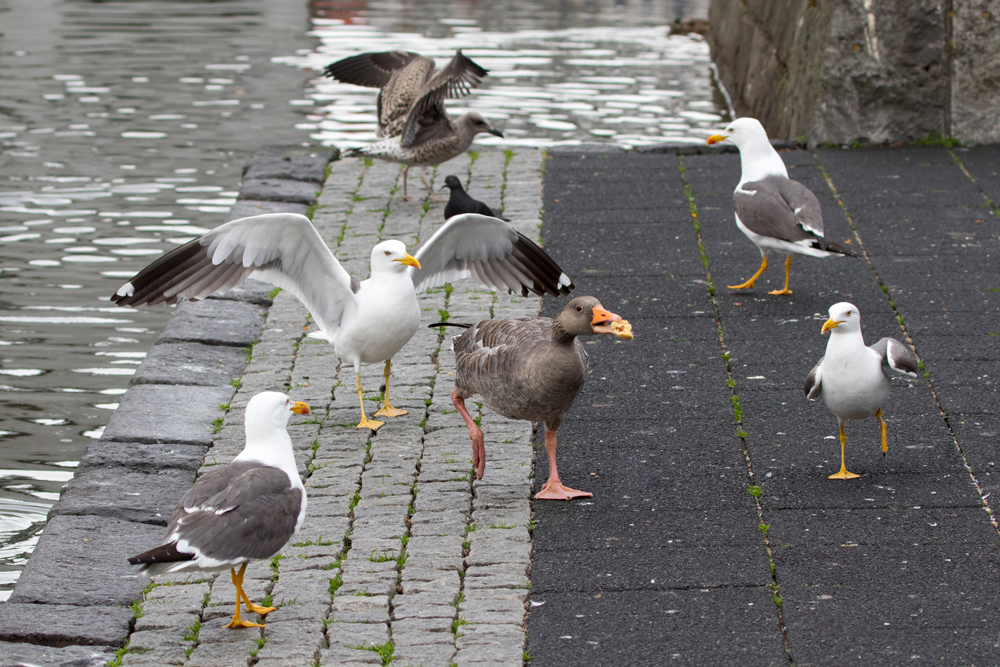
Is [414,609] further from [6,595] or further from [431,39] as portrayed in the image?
[431,39]

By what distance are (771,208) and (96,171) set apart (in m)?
7.50

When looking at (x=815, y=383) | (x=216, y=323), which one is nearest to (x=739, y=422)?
(x=815, y=383)

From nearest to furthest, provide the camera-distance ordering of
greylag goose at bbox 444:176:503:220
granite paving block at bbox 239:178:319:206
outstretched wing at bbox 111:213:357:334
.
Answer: outstretched wing at bbox 111:213:357:334 → greylag goose at bbox 444:176:503:220 → granite paving block at bbox 239:178:319:206

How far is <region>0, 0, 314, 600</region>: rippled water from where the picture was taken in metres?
7.68

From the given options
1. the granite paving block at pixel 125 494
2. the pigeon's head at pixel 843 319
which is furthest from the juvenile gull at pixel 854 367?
the granite paving block at pixel 125 494

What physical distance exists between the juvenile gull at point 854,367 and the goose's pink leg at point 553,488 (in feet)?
4.25

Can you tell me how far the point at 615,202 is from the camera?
10.8 m

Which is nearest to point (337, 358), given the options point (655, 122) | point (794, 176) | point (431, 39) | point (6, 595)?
point (6, 595)

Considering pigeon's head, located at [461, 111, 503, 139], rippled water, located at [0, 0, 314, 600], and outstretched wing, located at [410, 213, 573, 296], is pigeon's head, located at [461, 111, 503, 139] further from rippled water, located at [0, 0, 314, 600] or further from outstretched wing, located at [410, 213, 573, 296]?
outstretched wing, located at [410, 213, 573, 296]

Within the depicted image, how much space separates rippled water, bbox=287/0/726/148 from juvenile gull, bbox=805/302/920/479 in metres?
7.53

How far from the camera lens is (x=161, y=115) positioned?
48.0 ft

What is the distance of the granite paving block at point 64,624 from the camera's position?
4977 millimetres

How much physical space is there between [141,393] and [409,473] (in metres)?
2.05

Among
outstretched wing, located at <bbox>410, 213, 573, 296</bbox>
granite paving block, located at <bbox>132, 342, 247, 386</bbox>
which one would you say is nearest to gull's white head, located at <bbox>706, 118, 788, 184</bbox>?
outstretched wing, located at <bbox>410, 213, 573, 296</bbox>
